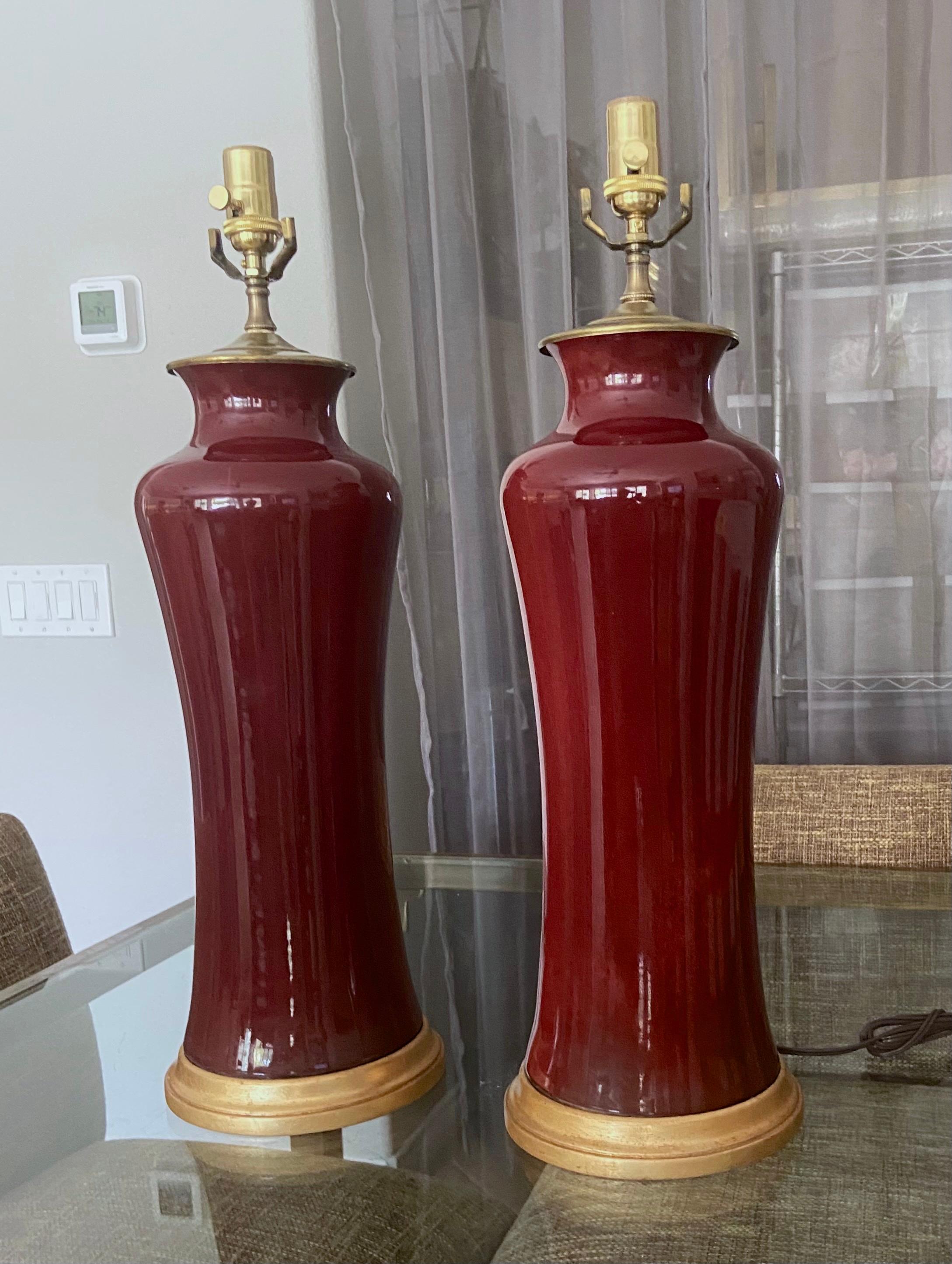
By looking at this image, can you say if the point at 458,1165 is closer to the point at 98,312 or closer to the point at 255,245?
the point at 255,245

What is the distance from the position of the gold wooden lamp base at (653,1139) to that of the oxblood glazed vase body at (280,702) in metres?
0.12

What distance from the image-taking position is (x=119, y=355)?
5.51 feet

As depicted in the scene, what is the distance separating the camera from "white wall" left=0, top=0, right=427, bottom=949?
5.23ft

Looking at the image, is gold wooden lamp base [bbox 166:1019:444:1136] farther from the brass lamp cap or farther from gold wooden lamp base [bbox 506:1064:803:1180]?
the brass lamp cap

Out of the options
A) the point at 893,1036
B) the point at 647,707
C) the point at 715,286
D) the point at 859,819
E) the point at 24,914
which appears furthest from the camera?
the point at 715,286

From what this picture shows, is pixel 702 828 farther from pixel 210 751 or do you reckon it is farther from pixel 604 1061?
pixel 210 751

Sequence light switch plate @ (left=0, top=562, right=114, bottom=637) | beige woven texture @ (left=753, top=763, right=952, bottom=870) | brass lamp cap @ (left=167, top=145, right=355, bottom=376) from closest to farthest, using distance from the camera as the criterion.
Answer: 1. brass lamp cap @ (left=167, top=145, right=355, bottom=376)
2. beige woven texture @ (left=753, top=763, right=952, bottom=870)
3. light switch plate @ (left=0, top=562, right=114, bottom=637)

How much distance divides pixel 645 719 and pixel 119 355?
134cm

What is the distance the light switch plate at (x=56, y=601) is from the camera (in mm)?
1744

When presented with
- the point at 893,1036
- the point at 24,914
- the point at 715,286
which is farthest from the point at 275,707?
the point at 715,286

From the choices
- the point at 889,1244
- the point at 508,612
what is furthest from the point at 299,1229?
the point at 508,612

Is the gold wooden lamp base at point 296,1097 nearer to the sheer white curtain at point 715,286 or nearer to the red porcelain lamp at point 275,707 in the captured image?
the red porcelain lamp at point 275,707

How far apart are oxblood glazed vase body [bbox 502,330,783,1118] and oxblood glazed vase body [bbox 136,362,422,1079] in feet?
0.36

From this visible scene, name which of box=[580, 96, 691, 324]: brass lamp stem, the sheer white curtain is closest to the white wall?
the sheer white curtain
